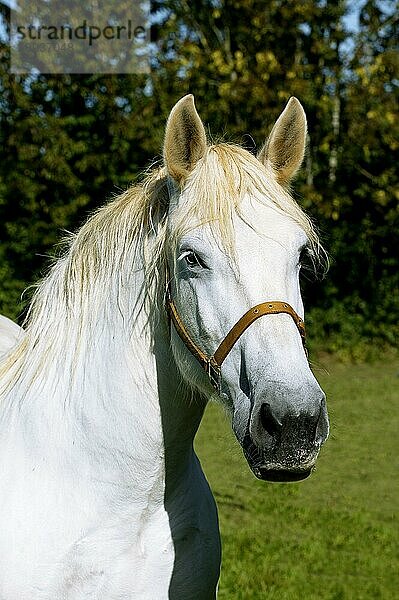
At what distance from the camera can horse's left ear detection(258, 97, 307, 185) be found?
2.36 m

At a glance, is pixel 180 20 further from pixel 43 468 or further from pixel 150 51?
pixel 43 468

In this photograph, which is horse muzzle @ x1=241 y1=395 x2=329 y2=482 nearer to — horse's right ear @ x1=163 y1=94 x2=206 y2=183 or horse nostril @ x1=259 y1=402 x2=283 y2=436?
horse nostril @ x1=259 y1=402 x2=283 y2=436

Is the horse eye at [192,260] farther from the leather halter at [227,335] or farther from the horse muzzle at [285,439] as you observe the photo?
the horse muzzle at [285,439]

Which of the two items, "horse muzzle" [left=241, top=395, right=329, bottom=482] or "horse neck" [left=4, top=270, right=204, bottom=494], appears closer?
"horse muzzle" [left=241, top=395, right=329, bottom=482]

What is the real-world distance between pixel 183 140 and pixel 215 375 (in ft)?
2.16

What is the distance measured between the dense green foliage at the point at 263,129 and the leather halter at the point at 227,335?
420 inches

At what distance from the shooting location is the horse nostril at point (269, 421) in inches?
73.5

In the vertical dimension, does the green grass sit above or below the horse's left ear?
below

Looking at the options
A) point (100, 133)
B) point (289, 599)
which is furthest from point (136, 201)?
point (100, 133)

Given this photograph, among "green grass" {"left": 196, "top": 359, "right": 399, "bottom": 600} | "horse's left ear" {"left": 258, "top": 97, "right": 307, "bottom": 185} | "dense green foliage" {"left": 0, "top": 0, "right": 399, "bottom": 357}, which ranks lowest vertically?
"green grass" {"left": 196, "top": 359, "right": 399, "bottom": 600}

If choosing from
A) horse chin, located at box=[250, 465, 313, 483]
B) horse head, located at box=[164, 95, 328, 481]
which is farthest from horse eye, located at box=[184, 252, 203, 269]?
horse chin, located at box=[250, 465, 313, 483]

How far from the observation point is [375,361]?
495 inches

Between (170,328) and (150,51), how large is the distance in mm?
12466

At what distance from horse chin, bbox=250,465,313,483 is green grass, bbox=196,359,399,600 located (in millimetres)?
260
